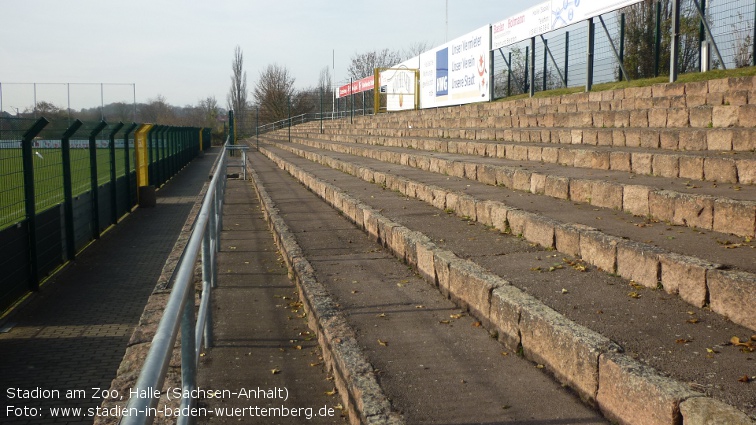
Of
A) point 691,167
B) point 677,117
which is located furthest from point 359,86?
point 691,167

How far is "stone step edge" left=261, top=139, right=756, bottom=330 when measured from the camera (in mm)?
3232

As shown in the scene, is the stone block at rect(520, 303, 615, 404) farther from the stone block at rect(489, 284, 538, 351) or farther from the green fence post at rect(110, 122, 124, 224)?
the green fence post at rect(110, 122, 124, 224)

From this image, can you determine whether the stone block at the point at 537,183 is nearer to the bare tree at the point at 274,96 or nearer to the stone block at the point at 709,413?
the stone block at the point at 709,413

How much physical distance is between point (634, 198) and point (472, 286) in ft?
6.60

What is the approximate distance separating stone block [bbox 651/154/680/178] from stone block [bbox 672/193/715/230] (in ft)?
4.64

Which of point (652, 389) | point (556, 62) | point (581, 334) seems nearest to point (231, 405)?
point (581, 334)

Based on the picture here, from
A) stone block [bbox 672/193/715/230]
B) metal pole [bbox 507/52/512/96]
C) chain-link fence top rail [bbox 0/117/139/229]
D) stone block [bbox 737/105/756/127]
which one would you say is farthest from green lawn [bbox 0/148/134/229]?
metal pole [bbox 507/52/512/96]

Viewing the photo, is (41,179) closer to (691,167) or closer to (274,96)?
(691,167)

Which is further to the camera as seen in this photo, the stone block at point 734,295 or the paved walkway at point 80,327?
the paved walkway at point 80,327

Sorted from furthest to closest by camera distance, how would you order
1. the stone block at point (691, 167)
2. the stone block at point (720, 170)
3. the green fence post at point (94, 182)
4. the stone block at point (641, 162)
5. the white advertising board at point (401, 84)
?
1. the white advertising board at point (401, 84)
2. the green fence post at point (94, 182)
3. the stone block at point (641, 162)
4. the stone block at point (691, 167)
5. the stone block at point (720, 170)

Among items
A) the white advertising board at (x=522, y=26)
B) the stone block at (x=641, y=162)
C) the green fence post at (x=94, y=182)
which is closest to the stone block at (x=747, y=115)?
the stone block at (x=641, y=162)

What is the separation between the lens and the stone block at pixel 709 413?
2197 millimetres

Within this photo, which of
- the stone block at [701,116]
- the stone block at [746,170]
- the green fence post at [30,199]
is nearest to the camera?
the stone block at [746,170]

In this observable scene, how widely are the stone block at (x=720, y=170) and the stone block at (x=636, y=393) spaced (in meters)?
3.46
